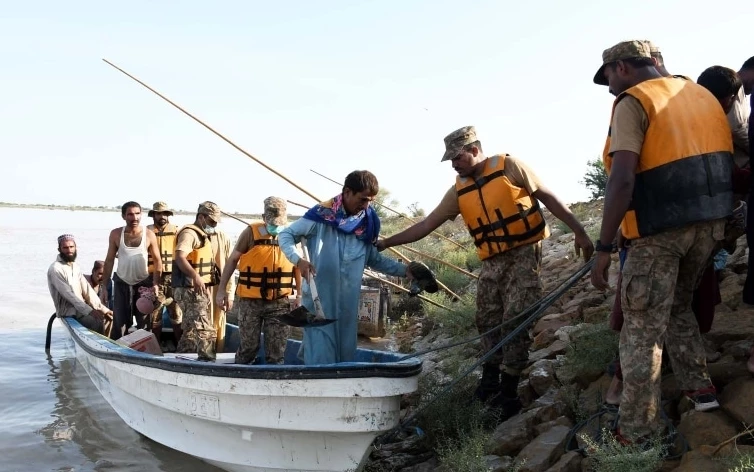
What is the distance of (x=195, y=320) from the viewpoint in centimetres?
680

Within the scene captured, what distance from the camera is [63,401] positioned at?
8.49m

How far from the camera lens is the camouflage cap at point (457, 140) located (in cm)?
448

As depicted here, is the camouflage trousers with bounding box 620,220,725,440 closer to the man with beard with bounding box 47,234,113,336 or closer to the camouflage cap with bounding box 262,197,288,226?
the camouflage cap with bounding box 262,197,288,226

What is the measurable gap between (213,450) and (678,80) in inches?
155

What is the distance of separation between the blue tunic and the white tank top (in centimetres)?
399

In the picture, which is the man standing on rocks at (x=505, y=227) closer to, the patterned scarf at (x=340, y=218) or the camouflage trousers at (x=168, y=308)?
the patterned scarf at (x=340, y=218)

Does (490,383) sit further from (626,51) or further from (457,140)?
(626,51)

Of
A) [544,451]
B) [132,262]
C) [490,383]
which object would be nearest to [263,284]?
[490,383]

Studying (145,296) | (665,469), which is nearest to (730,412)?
(665,469)

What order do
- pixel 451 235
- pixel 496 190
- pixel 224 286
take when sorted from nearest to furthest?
pixel 496 190
pixel 224 286
pixel 451 235

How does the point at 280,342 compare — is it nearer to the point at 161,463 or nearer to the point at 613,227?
the point at 161,463

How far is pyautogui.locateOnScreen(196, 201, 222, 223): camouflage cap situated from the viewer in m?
6.89

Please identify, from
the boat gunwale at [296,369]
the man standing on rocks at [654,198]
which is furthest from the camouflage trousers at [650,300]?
the boat gunwale at [296,369]

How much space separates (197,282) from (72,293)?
2.88 m
